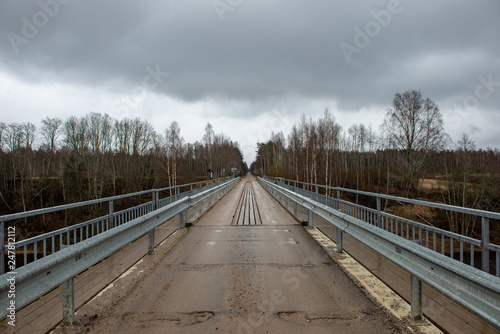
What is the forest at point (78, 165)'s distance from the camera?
106ft

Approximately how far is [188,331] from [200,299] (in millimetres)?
667

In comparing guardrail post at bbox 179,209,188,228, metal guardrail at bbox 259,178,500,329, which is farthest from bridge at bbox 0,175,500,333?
guardrail post at bbox 179,209,188,228

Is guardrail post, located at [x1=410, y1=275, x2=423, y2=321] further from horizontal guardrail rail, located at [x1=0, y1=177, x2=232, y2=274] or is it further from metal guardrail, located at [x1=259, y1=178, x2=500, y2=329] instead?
horizontal guardrail rail, located at [x1=0, y1=177, x2=232, y2=274]

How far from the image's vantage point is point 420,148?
1282 inches

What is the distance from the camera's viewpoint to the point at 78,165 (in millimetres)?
35125

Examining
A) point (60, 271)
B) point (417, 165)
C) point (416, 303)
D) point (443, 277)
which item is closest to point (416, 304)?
point (416, 303)

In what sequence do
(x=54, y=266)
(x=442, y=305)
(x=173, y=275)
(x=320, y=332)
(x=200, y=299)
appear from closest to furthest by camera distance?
(x=54, y=266), (x=320, y=332), (x=442, y=305), (x=200, y=299), (x=173, y=275)

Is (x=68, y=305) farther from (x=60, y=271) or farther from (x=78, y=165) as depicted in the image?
(x=78, y=165)

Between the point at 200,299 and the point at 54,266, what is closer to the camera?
the point at 54,266

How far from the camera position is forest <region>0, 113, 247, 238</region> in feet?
106

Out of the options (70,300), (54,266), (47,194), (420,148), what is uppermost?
(420,148)

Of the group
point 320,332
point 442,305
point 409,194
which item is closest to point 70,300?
point 320,332

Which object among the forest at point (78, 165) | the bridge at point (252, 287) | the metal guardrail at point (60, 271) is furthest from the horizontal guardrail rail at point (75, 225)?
the forest at point (78, 165)

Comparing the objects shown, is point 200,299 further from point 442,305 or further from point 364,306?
point 442,305
